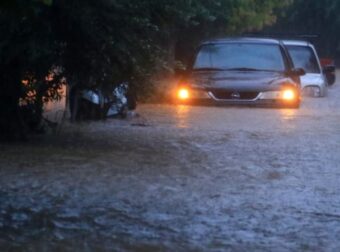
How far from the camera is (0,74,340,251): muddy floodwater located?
831 centimetres

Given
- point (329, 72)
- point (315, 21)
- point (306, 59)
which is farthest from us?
point (315, 21)

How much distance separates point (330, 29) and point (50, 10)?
122ft

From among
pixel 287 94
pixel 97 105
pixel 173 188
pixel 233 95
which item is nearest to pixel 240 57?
pixel 233 95

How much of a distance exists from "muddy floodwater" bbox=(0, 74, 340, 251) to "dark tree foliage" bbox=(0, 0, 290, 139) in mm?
711

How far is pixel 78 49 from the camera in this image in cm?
1271

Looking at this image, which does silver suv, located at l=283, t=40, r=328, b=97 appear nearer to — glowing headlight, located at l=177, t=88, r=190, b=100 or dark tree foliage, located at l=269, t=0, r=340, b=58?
glowing headlight, located at l=177, t=88, r=190, b=100

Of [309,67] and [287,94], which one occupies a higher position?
[309,67]

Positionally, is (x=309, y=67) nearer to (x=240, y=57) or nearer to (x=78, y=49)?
(x=240, y=57)

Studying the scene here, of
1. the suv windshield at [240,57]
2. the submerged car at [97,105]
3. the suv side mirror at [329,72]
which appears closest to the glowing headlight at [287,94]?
the suv windshield at [240,57]

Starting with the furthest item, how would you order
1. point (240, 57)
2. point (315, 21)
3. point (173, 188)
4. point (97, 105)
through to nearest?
point (315, 21) < point (240, 57) < point (97, 105) < point (173, 188)

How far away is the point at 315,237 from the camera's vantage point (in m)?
8.45

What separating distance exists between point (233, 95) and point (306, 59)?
711 cm

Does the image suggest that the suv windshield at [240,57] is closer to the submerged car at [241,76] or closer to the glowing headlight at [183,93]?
the submerged car at [241,76]

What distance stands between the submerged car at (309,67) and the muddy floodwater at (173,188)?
8.35m
